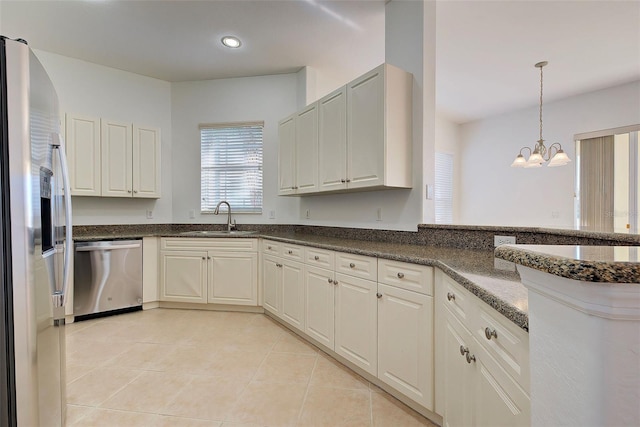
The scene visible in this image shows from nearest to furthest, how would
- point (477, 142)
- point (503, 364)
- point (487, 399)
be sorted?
point (503, 364)
point (487, 399)
point (477, 142)

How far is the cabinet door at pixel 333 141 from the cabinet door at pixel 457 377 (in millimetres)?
1543

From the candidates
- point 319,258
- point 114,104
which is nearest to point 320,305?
point 319,258

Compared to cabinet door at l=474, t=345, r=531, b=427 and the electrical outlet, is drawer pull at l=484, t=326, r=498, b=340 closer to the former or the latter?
cabinet door at l=474, t=345, r=531, b=427

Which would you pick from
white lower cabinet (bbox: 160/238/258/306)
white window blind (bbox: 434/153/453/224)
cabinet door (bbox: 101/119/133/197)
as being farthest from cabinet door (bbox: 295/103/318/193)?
white window blind (bbox: 434/153/453/224)

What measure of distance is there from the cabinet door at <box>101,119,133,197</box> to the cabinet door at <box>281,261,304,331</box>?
2213 millimetres

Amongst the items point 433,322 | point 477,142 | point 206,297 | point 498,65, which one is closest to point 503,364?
point 433,322

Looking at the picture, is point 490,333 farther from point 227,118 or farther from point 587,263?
point 227,118

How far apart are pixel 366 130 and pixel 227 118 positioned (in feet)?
7.87

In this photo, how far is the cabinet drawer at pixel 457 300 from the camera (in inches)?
49.0

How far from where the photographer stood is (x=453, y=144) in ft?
21.3

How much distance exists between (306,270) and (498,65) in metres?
3.44

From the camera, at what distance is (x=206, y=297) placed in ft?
11.7

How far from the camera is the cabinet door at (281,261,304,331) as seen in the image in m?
2.75

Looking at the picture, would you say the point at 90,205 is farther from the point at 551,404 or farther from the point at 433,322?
the point at 551,404
